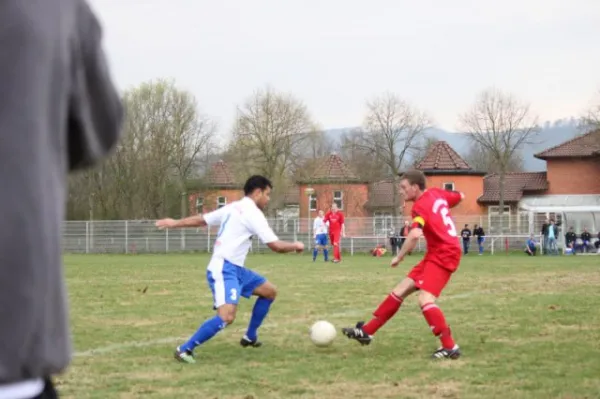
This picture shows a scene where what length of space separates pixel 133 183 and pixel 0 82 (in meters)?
54.6

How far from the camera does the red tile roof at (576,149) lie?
61938 mm

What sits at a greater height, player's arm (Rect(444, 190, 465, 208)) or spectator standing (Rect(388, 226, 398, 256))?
player's arm (Rect(444, 190, 465, 208))

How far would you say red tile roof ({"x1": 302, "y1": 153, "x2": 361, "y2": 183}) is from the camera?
66.8 metres

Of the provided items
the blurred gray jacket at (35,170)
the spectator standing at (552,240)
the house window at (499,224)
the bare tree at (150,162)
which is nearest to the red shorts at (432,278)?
the blurred gray jacket at (35,170)

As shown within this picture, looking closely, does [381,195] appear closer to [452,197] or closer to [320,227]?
[320,227]

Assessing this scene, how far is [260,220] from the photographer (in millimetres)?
9383

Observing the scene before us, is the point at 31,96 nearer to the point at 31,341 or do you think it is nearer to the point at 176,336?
the point at 31,341

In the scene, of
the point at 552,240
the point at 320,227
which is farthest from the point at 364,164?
the point at 320,227

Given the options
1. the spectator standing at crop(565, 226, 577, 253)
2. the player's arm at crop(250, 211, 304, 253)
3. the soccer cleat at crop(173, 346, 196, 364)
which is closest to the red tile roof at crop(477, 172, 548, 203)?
the spectator standing at crop(565, 226, 577, 253)

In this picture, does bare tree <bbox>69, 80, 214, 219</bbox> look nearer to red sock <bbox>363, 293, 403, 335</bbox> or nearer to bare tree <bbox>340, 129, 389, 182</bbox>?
bare tree <bbox>340, 129, 389, 182</bbox>

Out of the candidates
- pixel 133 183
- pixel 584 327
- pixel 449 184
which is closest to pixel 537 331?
pixel 584 327

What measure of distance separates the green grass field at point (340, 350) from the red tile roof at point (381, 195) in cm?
5521

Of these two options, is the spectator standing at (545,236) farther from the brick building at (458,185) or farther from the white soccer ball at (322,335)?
the white soccer ball at (322,335)

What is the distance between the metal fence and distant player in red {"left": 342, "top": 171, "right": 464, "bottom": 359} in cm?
3656
